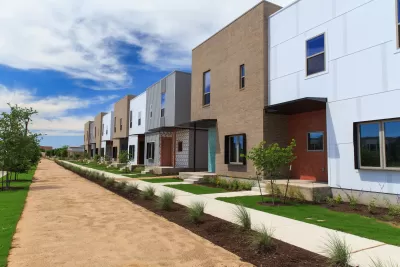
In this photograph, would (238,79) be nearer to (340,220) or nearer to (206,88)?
(206,88)

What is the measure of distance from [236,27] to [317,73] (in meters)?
6.46

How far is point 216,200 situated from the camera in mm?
11203

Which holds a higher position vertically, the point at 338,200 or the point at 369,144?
the point at 369,144

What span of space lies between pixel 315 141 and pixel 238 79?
5.52m

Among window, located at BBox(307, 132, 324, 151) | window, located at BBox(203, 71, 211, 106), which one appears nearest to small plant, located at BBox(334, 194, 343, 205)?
window, located at BBox(307, 132, 324, 151)

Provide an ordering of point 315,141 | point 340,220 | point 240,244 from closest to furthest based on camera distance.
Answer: point 240,244 < point 340,220 < point 315,141

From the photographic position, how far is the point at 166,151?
27.9 meters

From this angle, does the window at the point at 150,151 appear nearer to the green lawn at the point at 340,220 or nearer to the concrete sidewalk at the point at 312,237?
the green lawn at the point at 340,220

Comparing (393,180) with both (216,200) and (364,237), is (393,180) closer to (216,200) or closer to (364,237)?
(364,237)

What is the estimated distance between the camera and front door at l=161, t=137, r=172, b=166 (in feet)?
91.3

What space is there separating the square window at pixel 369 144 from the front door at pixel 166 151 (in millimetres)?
19446

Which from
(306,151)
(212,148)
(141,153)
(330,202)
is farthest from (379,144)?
(141,153)

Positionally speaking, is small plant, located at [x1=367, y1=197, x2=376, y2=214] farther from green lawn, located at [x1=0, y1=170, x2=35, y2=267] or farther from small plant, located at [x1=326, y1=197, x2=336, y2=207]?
green lawn, located at [x1=0, y1=170, x2=35, y2=267]

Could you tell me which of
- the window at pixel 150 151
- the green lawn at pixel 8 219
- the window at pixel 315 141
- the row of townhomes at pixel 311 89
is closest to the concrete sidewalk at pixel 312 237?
the row of townhomes at pixel 311 89
